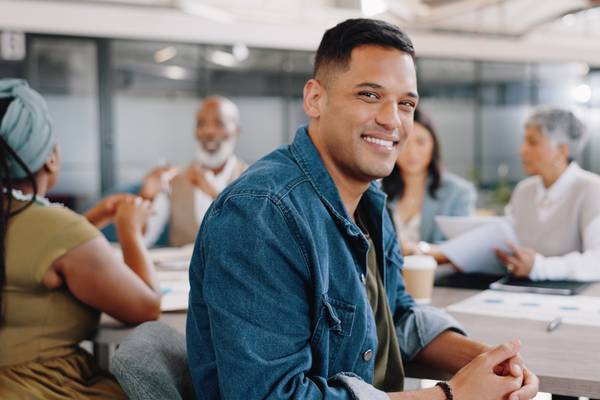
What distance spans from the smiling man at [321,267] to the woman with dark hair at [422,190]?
A: 187 centimetres

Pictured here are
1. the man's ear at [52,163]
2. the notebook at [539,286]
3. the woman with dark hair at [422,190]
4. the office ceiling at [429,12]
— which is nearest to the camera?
the man's ear at [52,163]

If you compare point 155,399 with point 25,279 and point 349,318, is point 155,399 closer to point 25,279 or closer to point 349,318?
point 349,318

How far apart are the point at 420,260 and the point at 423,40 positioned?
7.60 m

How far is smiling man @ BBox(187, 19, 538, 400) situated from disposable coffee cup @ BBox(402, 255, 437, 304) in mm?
517

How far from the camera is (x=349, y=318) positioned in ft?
4.06

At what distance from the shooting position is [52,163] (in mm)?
1729

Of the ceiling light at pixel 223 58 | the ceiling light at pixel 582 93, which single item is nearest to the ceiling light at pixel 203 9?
the ceiling light at pixel 223 58

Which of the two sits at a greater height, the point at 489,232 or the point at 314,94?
the point at 314,94

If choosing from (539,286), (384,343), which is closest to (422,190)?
(539,286)

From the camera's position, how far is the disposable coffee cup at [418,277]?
1.99 m

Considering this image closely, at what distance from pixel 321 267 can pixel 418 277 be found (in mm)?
876

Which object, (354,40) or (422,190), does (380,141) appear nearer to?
(354,40)

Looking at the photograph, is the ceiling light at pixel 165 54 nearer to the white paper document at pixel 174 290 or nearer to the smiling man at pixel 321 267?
the white paper document at pixel 174 290

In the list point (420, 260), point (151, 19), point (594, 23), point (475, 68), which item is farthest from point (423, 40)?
point (420, 260)
